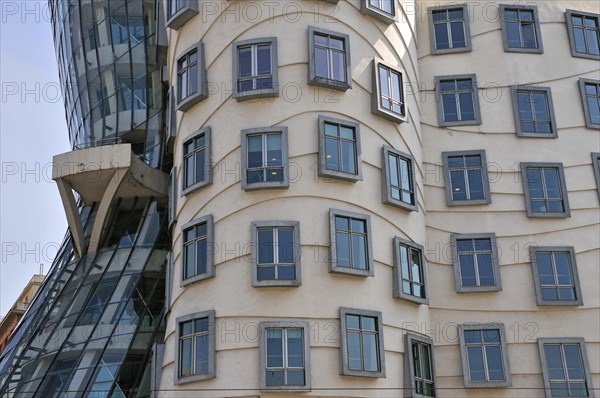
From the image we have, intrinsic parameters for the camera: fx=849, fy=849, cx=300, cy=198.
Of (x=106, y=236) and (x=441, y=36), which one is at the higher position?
(x=441, y=36)

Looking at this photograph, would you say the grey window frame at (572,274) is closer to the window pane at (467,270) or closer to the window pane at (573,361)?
the window pane at (573,361)

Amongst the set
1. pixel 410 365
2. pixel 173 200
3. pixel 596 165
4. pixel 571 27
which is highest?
pixel 571 27

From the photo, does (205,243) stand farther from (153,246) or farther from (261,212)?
(153,246)

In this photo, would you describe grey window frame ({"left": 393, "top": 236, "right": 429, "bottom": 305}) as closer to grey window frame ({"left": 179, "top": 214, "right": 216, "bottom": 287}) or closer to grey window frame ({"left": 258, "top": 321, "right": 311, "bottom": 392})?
grey window frame ({"left": 258, "top": 321, "right": 311, "bottom": 392})

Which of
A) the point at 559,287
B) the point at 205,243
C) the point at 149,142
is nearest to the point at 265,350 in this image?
the point at 205,243

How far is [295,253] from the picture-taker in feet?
67.9

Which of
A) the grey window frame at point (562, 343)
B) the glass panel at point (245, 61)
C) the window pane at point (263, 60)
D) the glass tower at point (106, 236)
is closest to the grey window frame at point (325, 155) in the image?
the window pane at point (263, 60)

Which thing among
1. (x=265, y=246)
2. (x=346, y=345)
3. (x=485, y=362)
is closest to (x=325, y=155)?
(x=265, y=246)

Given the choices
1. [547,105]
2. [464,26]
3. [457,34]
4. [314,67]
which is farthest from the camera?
[457,34]

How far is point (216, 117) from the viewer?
2278 centimetres

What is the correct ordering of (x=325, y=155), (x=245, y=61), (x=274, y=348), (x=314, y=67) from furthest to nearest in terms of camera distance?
(x=245, y=61)
(x=314, y=67)
(x=325, y=155)
(x=274, y=348)

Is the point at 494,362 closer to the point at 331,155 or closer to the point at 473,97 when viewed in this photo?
the point at 331,155

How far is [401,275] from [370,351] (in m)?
2.33

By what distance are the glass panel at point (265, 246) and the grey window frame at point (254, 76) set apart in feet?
12.1
